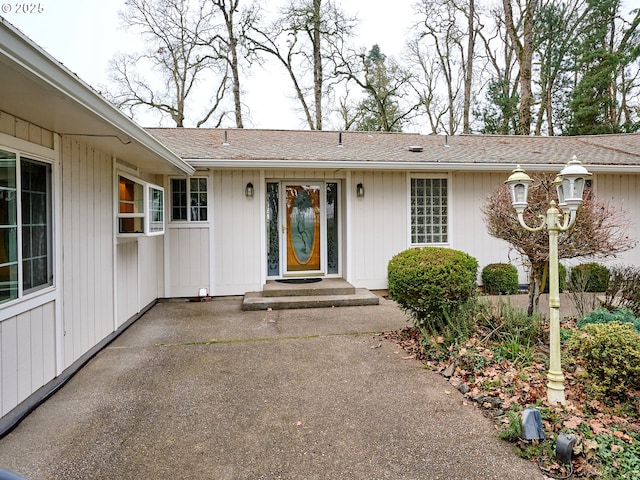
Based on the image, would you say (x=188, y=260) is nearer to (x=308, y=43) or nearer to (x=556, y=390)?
(x=556, y=390)

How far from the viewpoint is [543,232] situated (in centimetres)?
404

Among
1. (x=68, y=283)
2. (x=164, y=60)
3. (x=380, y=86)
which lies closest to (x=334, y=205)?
(x=68, y=283)

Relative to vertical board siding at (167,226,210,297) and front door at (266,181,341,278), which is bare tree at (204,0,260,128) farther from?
vertical board siding at (167,226,210,297)

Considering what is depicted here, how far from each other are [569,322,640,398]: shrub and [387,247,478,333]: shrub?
4.39 ft

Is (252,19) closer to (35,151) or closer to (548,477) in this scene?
(35,151)

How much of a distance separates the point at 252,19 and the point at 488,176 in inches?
460

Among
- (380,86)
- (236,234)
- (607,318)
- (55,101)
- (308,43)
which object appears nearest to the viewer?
(55,101)

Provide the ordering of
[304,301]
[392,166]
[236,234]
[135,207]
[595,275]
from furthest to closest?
[595,275], [236,234], [392,166], [304,301], [135,207]

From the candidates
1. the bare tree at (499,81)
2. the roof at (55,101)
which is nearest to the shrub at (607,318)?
the roof at (55,101)

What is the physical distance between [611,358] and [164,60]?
1628 cm

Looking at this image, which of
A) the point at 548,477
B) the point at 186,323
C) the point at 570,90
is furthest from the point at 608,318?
the point at 570,90

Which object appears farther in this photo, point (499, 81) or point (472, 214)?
point (499, 81)

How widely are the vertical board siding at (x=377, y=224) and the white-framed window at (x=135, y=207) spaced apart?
3.50 meters

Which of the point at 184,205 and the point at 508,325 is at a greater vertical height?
the point at 184,205
